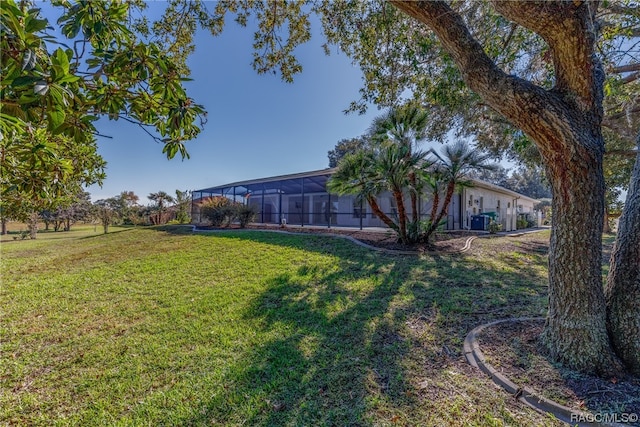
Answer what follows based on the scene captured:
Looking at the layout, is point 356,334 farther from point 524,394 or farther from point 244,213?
point 244,213


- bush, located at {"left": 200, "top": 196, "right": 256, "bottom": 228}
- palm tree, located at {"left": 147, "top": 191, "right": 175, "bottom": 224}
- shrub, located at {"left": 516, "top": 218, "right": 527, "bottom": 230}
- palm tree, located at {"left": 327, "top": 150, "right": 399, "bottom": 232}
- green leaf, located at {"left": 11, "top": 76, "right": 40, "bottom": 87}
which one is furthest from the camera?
palm tree, located at {"left": 147, "top": 191, "right": 175, "bottom": 224}

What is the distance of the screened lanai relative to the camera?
53.7ft

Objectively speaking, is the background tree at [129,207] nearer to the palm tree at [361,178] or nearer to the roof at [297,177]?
the roof at [297,177]

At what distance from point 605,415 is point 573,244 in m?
1.42

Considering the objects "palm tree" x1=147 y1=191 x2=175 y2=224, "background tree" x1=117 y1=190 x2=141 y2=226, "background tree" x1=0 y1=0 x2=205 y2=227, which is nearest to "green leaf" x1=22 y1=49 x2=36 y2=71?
"background tree" x1=0 y1=0 x2=205 y2=227

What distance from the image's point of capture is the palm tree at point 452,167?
28.9 feet

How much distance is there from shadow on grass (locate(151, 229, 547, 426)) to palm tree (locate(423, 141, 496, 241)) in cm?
261

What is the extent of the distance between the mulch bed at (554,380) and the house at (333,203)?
8631 millimetres

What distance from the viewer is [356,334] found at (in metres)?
3.62

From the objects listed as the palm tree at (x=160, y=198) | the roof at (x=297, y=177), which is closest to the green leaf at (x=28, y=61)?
the roof at (x=297, y=177)

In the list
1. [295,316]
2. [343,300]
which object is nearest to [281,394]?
[295,316]

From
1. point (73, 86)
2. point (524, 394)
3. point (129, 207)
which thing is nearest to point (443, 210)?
point (524, 394)

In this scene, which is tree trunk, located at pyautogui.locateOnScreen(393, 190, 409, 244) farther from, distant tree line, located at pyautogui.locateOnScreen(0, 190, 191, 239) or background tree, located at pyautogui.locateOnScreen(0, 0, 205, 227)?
distant tree line, located at pyautogui.locateOnScreen(0, 190, 191, 239)

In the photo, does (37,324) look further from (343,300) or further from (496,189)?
(496,189)
